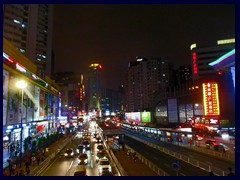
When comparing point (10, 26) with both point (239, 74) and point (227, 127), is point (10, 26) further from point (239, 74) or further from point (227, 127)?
point (239, 74)

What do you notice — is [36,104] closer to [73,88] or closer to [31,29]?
[31,29]

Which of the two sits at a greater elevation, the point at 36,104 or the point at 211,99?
the point at 211,99

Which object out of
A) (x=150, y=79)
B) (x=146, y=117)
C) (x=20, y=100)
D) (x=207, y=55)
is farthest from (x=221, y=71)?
(x=150, y=79)

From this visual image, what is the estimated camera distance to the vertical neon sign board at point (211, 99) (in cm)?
4750

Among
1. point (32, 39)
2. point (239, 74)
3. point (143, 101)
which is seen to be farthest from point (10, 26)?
point (143, 101)

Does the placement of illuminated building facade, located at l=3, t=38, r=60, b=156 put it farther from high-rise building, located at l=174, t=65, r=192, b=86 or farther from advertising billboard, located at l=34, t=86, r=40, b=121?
high-rise building, located at l=174, t=65, r=192, b=86

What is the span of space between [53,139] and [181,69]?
126 m

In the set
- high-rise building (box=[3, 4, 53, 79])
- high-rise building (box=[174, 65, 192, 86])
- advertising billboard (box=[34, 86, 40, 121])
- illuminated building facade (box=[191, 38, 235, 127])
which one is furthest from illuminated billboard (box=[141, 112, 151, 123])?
advertising billboard (box=[34, 86, 40, 121])

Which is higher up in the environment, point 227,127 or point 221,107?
point 221,107

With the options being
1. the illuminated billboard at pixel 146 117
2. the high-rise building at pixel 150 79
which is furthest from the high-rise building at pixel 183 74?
the illuminated billboard at pixel 146 117

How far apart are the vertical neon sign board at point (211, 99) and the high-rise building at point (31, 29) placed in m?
42.8

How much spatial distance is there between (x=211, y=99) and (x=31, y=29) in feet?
192

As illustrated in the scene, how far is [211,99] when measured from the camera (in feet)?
157

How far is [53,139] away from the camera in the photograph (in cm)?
4603
